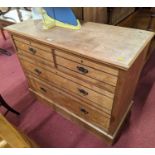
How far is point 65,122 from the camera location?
1603mm

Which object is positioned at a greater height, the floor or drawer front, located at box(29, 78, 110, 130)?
drawer front, located at box(29, 78, 110, 130)

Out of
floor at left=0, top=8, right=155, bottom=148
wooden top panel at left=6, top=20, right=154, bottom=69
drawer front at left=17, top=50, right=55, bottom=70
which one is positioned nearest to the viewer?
wooden top panel at left=6, top=20, right=154, bottom=69

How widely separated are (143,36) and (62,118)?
45.6 inches

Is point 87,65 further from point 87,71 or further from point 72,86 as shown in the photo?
point 72,86

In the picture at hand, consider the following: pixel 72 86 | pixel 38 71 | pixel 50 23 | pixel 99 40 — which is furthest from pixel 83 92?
pixel 50 23

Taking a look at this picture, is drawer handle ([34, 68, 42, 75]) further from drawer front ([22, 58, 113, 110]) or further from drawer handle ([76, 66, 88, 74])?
drawer handle ([76, 66, 88, 74])

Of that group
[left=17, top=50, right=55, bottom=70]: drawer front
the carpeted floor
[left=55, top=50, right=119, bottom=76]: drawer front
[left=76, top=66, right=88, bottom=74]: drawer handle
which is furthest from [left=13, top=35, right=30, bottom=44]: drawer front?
the carpeted floor

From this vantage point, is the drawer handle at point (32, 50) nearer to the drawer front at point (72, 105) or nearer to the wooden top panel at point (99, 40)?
the wooden top panel at point (99, 40)

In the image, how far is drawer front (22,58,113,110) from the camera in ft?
3.60

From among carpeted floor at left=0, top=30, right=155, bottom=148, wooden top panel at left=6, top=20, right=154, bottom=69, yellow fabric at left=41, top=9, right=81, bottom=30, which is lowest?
carpeted floor at left=0, top=30, right=155, bottom=148

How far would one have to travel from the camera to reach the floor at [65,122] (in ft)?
4.64

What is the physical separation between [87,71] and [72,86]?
27cm

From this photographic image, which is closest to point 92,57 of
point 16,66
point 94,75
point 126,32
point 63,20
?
point 94,75
